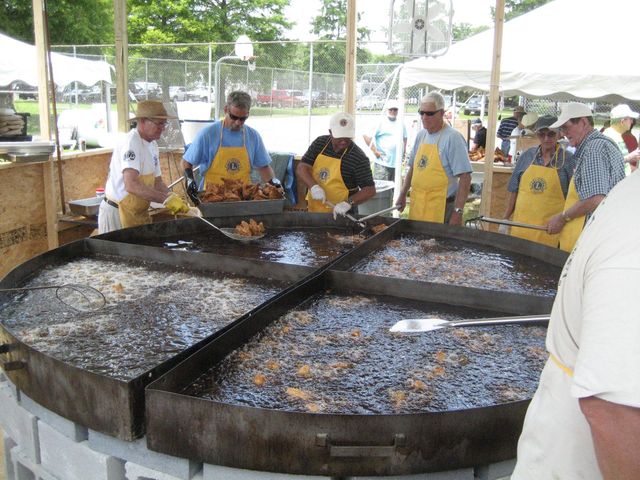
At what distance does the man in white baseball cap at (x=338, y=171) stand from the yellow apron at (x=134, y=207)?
148cm

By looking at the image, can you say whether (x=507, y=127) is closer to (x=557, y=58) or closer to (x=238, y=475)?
(x=557, y=58)

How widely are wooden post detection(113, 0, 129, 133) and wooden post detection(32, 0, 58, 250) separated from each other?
1036 millimetres

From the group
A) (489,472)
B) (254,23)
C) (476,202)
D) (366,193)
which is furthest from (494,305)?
(254,23)

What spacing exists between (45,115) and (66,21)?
66.2 ft

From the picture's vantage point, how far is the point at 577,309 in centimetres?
121

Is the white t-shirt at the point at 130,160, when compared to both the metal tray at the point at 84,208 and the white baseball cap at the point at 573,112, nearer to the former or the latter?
the metal tray at the point at 84,208

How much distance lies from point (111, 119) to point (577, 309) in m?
18.1

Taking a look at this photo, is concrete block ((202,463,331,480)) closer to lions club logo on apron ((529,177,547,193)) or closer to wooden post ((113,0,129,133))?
lions club logo on apron ((529,177,547,193))

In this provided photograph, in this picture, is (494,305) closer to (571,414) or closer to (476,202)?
(571,414)

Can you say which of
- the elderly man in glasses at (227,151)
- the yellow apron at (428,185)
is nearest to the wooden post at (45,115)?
the elderly man in glasses at (227,151)

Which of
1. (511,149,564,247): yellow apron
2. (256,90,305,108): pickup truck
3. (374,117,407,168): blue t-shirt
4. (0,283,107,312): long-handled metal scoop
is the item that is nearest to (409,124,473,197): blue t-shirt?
(511,149,564,247): yellow apron

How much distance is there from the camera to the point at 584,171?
471 centimetres

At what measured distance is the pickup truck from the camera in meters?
16.1

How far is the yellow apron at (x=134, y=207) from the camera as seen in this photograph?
5.02m
